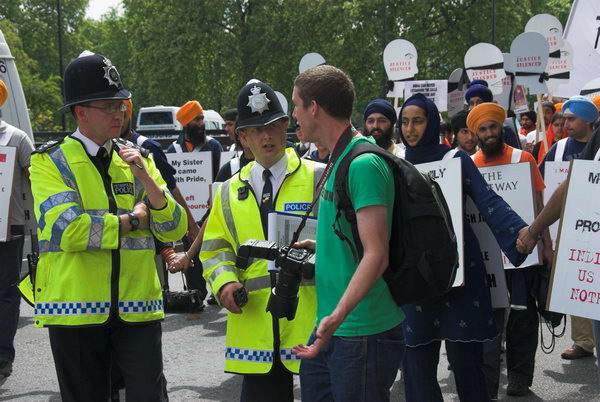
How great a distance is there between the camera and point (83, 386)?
4371 millimetres

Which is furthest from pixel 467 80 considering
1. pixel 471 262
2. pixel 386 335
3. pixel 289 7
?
pixel 289 7

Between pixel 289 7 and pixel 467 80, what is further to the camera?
pixel 289 7

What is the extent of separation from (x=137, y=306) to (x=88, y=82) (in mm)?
1026

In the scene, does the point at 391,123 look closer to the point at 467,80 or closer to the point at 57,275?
the point at 57,275

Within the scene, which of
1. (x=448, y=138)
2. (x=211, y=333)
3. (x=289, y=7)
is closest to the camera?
(x=211, y=333)

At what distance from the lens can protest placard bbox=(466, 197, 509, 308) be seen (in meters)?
5.38

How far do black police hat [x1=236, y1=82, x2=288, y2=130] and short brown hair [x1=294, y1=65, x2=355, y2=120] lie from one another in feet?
2.71

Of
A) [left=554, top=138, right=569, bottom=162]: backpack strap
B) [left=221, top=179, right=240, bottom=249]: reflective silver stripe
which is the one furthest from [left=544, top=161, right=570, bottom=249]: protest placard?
[left=221, top=179, right=240, bottom=249]: reflective silver stripe

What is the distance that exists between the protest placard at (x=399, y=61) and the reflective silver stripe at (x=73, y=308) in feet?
35.5

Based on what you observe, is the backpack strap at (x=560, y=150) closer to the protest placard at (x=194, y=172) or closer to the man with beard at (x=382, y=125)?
the man with beard at (x=382, y=125)

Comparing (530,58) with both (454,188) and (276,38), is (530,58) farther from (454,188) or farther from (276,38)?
(276,38)

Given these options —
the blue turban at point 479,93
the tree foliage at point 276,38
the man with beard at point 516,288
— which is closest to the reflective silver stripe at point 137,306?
the man with beard at point 516,288

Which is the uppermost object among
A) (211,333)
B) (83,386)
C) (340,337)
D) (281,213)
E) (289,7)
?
(289,7)

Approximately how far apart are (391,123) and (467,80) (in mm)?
7642
